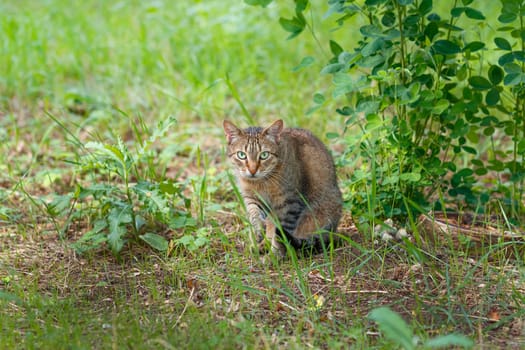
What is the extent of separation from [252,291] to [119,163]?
129cm

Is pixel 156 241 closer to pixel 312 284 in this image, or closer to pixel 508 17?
pixel 312 284

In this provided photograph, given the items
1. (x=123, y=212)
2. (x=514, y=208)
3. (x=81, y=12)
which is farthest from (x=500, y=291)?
(x=81, y=12)

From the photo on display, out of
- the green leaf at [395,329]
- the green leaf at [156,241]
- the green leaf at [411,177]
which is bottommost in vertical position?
the green leaf at [395,329]

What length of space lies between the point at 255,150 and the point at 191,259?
0.75 metres

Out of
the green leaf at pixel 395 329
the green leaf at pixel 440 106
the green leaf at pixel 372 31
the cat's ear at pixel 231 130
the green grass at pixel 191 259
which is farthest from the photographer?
the cat's ear at pixel 231 130

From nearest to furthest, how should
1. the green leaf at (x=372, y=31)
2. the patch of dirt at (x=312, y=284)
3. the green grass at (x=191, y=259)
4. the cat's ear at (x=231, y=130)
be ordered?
the green grass at (x=191, y=259)
the patch of dirt at (x=312, y=284)
the green leaf at (x=372, y=31)
the cat's ear at (x=231, y=130)

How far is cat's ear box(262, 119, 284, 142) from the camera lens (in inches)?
165

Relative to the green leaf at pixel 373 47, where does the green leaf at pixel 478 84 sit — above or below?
below

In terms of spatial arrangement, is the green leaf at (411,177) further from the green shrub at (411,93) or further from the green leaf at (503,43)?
the green leaf at (503,43)

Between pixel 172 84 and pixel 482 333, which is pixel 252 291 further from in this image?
pixel 172 84

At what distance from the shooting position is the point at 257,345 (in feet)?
9.96

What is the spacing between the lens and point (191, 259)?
4109 mm

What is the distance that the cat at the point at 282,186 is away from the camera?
4.18 meters

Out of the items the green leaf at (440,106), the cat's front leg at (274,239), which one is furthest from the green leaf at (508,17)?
the cat's front leg at (274,239)
